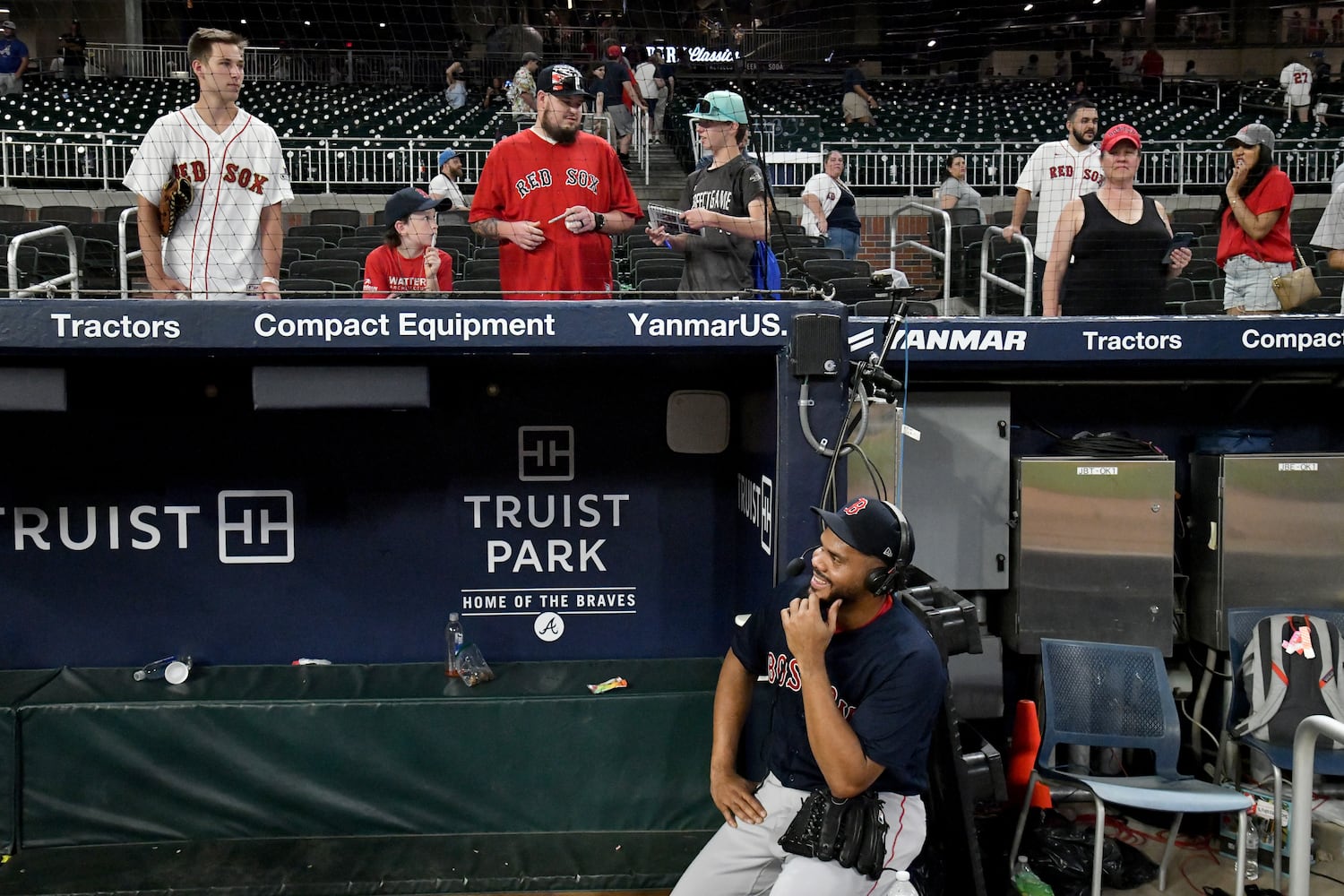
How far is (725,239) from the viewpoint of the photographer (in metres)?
4.89

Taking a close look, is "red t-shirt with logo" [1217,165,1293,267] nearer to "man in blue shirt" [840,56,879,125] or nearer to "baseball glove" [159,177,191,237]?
"baseball glove" [159,177,191,237]

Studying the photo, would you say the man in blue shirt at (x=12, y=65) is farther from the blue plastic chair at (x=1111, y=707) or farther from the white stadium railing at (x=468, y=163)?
the blue plastic chair at (x=1111, y=707)

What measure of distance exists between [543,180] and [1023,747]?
3143mm

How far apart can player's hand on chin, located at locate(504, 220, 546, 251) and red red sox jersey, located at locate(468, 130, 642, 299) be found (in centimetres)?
8

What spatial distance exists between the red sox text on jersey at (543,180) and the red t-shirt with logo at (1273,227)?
10.8 feet

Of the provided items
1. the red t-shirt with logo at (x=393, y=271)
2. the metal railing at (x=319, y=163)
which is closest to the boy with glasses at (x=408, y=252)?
the red t-shirt with logo at (x=393, y=271)

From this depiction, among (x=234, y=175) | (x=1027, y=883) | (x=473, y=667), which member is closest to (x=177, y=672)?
(x=473, y=667)

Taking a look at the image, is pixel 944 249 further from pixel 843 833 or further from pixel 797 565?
pixel 843 833

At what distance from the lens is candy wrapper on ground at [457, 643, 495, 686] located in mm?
4789

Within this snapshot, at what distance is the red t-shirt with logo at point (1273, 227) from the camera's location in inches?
221

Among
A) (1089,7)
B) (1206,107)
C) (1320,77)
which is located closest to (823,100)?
(1089,7)

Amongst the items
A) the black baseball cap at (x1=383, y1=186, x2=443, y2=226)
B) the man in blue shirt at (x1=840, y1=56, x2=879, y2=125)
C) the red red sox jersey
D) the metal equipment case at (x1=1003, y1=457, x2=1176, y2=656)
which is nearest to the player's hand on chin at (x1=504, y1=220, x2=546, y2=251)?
the red red sox jersey

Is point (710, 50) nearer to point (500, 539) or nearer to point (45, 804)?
point (500, 539)

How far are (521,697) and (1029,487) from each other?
2296 mm
